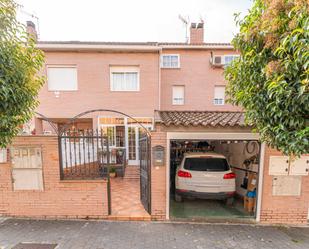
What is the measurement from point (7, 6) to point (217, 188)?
6.66 meters

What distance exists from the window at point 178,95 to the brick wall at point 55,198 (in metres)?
8.56

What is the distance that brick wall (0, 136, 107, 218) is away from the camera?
4500 millimetres

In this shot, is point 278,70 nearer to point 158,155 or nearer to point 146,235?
point 158,155

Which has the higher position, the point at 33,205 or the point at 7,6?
the point at 7,6

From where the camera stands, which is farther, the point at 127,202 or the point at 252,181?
the point at 127,202

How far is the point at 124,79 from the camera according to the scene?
9570mm

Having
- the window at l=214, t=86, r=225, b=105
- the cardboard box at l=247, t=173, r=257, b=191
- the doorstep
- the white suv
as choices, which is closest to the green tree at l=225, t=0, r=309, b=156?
the white suv

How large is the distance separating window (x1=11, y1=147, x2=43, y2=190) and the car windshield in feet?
A: 14.6

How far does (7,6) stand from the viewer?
283 cm

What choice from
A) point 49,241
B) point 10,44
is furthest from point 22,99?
point 49,241

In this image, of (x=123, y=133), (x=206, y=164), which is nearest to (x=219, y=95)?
(x=123, y=133)

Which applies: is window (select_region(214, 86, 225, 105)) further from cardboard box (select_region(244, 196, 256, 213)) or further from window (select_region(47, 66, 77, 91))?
window (select_region(47, 66, 77, 91))

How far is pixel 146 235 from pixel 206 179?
2496mm

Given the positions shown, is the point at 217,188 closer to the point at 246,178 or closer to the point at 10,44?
the point at 246,178
